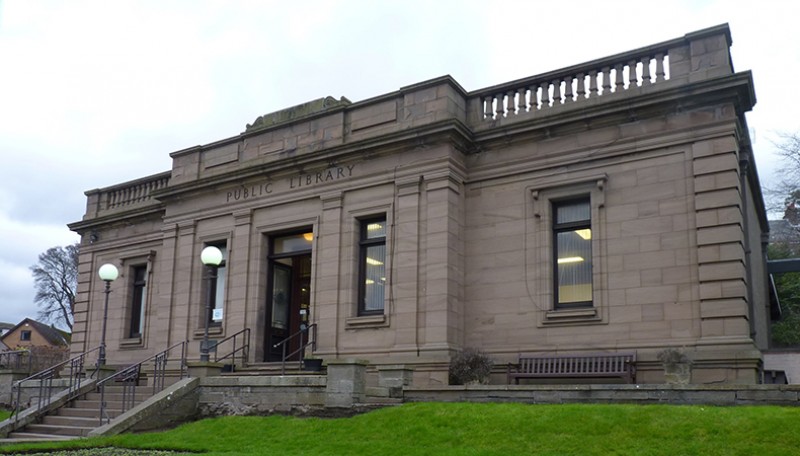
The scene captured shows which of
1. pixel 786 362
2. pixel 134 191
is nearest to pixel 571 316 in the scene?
pixel 786 362

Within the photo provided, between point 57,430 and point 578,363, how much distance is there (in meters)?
10.6

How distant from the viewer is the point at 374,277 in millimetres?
17984

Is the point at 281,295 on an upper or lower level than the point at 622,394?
upper

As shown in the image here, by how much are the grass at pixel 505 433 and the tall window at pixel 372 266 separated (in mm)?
4377

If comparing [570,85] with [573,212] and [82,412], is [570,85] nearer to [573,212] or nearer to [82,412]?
[573,212]

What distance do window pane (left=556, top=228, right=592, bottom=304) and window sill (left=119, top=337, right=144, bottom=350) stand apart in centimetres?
1340

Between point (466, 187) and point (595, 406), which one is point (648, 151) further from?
point (595, 406)

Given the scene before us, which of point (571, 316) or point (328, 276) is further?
point (328, 276)

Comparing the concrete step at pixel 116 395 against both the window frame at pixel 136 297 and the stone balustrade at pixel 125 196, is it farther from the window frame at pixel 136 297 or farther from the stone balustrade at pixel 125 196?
the stone balustrade at pixel 125 196

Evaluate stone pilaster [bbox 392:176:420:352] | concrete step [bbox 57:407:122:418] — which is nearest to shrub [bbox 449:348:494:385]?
stone pilaster [bbox 392:176:420:352]

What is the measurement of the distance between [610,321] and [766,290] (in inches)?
370

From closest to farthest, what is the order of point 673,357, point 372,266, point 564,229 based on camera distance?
point 673,357 → point 564,229 → point 372,266

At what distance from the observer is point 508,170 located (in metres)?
17.0

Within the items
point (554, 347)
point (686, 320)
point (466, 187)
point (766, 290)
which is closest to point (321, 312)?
point (466, 187)
